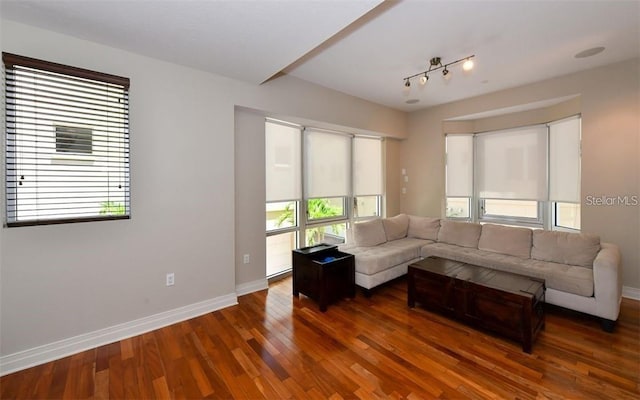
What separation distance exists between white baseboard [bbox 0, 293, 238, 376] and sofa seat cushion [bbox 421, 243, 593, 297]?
10.3 feet

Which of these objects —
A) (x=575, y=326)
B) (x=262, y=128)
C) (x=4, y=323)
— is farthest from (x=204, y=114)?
(x=575, y=326)

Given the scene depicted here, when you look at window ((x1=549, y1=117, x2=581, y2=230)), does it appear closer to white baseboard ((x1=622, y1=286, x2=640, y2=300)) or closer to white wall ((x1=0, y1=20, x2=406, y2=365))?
white baseboard ((x1=622, y1=286, x2=640, y2=300))

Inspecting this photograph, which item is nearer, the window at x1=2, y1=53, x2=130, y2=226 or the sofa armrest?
the window at x1=2, y1=53, x2=130, y2=226

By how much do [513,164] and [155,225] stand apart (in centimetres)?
552

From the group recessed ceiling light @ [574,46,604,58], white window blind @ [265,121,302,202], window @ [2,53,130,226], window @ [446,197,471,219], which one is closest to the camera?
window @ [2,53,130,226]

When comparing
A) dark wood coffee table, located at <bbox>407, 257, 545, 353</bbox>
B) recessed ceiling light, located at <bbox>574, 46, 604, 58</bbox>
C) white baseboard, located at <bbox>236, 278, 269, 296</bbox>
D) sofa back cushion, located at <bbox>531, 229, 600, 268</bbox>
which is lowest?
white baseboard, located at <bbox>236, 278, 269, 296</bbox>

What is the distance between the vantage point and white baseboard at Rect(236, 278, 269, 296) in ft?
11.6

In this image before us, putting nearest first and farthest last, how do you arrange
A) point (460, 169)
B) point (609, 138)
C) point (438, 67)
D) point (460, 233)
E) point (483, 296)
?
point (483, 296), point (438, 67), point (609, 138), point (460, 233), point (460, 169)

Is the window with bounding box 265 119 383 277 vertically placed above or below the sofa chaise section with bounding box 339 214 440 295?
above

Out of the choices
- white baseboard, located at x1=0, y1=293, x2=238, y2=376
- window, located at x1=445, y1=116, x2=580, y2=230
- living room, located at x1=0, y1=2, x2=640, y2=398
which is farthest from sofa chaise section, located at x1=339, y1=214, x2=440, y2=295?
white baseboard, located at x1=0, y1=293, x2=238, y2=376

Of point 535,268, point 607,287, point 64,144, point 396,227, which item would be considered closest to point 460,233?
point 396,227

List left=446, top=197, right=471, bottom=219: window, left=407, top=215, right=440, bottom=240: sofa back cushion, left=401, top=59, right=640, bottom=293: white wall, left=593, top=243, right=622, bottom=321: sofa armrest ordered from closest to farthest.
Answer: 1. left=593, top=243, right=622, bottom=321: sofa armrest
2. left=401, top=59, right=640, bottom=293: white wall
3. left=407, top=215, right=440, bottom=240: sofa back cushion
4. left=446, top=197, right=471, bottom=219: window

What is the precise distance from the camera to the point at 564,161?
13.4 ft

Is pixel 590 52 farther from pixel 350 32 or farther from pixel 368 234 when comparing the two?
pixel 368 234
